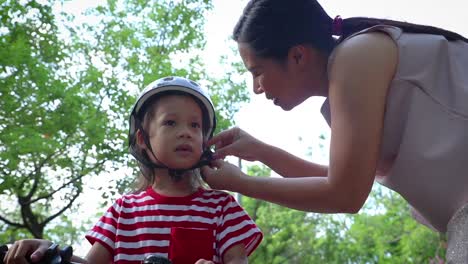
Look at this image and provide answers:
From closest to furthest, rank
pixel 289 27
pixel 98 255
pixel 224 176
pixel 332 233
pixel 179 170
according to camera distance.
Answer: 1. pixel 289 27
2. pixel 224 176
3. pixel 98 255
4. pixel 179 170
5. pixel 332 233

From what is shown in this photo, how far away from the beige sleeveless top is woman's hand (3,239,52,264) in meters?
1.03

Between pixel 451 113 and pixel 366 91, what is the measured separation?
0.24 metres

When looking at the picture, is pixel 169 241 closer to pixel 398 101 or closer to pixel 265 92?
pixel 265 92

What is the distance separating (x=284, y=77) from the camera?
2086 millimetres

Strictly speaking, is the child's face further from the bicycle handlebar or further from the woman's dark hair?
the bicycle handlebar

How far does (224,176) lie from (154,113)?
0.49 meters

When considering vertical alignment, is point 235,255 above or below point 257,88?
below

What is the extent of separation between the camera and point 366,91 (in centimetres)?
177

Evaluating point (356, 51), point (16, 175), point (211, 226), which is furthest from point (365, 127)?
point (16, 175)

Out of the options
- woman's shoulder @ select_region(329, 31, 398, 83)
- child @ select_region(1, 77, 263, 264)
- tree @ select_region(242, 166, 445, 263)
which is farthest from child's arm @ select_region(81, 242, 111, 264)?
tree @ select_region(242, 166, 445, 263)

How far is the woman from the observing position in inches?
68.1

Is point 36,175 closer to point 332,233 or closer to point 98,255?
point 98,255

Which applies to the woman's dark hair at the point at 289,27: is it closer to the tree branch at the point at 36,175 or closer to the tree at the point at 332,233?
the tree branch at the point at 36,175

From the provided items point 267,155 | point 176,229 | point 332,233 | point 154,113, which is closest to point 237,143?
point 267,155
